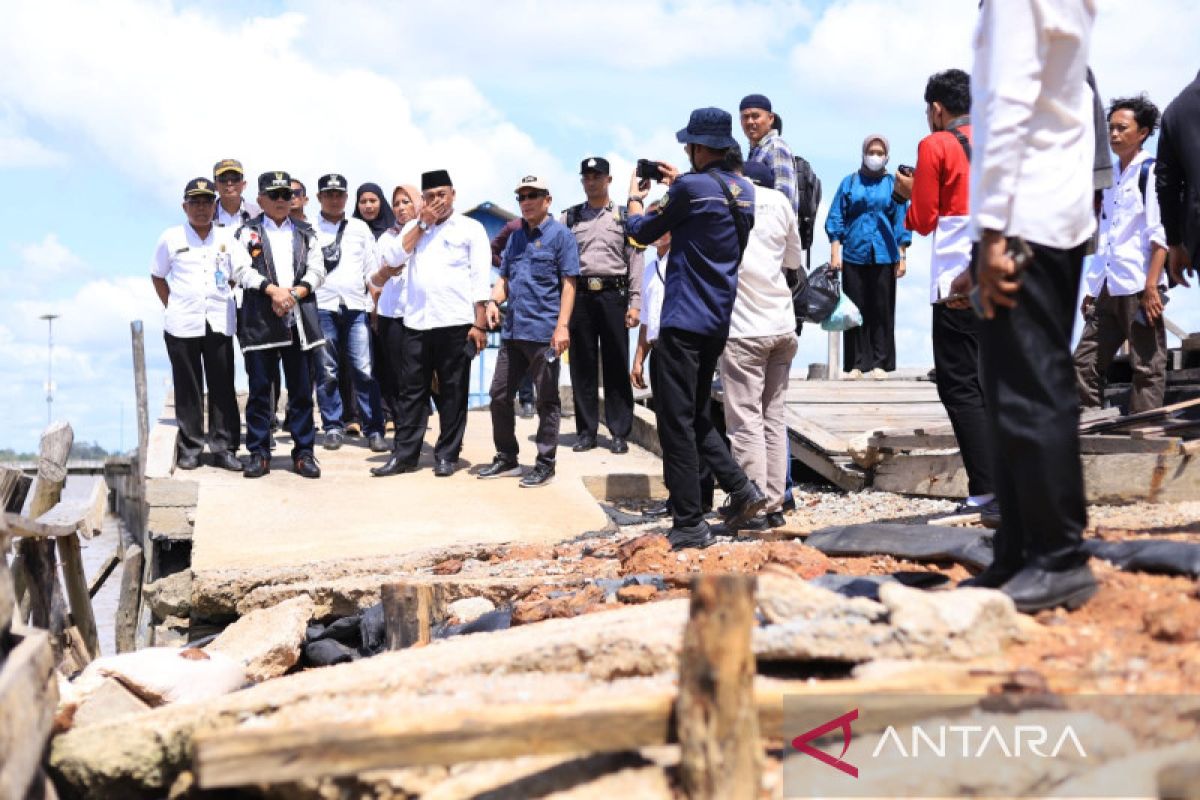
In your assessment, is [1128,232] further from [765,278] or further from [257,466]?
[257,466]

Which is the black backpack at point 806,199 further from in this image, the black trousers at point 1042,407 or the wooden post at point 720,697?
the wooden post at point 720,697

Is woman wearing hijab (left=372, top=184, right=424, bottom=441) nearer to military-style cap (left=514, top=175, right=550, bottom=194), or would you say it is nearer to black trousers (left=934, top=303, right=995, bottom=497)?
military-style cap (left=514, top=175, right=550, bottom=194)

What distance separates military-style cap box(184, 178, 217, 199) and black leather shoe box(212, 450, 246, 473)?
2.01 m

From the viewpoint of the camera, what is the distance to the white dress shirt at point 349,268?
10656 millimetres

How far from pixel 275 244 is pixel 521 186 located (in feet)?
6.53

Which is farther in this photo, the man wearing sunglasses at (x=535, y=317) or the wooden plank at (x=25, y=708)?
the man wearing sunglasses at (x=535, y=317)

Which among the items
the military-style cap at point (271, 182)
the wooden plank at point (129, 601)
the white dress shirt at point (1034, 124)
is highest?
the military-style cap at point (271, 182)

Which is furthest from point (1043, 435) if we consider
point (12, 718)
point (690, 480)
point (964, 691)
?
point (690, 480)

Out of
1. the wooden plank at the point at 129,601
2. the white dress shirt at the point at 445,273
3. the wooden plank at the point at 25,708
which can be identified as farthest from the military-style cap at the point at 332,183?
the wooden plank at the point at 25,708

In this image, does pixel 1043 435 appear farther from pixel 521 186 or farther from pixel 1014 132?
pixel 521 186

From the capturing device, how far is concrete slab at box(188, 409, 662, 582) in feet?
24.3

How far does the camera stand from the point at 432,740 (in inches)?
104

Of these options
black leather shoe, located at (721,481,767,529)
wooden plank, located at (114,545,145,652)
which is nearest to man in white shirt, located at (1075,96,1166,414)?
black leather shoe, located at (721,481,767,529)

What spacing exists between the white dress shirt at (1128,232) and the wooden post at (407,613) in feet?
16.9
